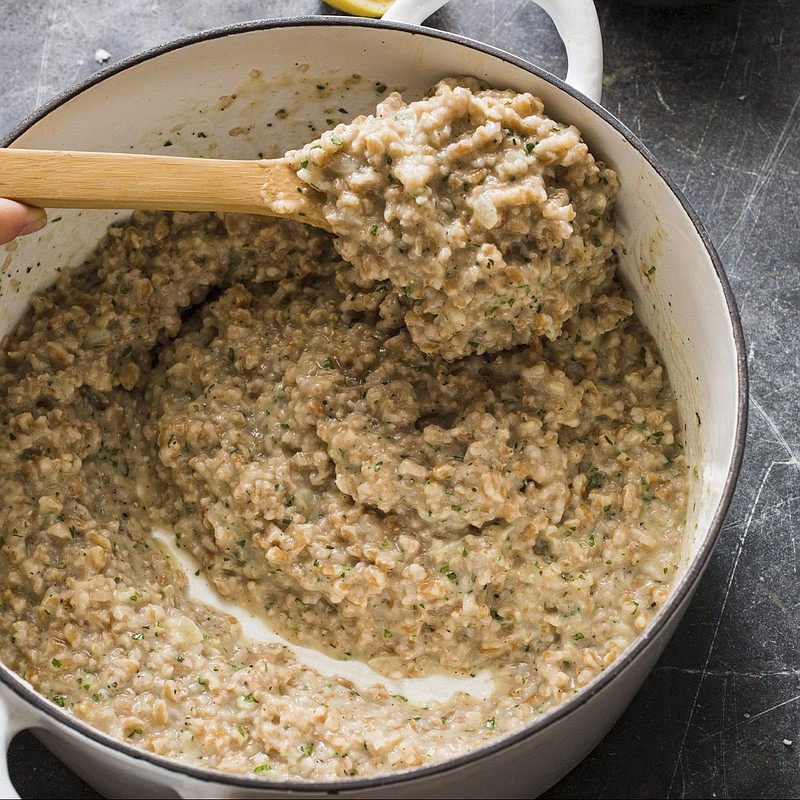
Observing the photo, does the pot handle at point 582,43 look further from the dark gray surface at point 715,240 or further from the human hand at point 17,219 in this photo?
the human hand at point 17,219

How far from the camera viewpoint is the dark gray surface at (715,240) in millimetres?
2002

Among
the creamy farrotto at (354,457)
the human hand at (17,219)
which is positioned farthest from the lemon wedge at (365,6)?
the human hand at (17,219)

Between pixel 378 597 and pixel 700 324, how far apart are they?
2.27 ft

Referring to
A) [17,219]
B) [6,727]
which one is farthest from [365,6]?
[6,727]

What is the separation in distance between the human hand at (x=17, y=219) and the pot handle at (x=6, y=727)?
2.29 ft

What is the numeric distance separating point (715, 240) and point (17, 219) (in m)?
1.28

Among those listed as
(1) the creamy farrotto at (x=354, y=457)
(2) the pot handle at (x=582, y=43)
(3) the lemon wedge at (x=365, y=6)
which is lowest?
(1) the creamy farrotto at (x=354, y=457)

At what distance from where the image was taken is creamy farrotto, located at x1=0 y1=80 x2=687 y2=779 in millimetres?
1838

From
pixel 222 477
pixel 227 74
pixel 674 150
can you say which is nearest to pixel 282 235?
pixel 227 74

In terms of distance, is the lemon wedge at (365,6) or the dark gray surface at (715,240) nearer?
the dark gray surface at (715,240)

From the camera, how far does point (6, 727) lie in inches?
62.6

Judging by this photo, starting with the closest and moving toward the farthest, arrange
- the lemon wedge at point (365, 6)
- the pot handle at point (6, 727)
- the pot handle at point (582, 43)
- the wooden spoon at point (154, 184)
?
the pot handle at point (6, 727)
the wooden spoon at point (154, 184)
the pot handle at point (582, 43)
the lemon wedge at point (365, 6)

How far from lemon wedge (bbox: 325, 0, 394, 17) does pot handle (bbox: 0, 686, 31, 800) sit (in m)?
1.46

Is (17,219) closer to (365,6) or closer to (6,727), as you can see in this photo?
(6,727)
